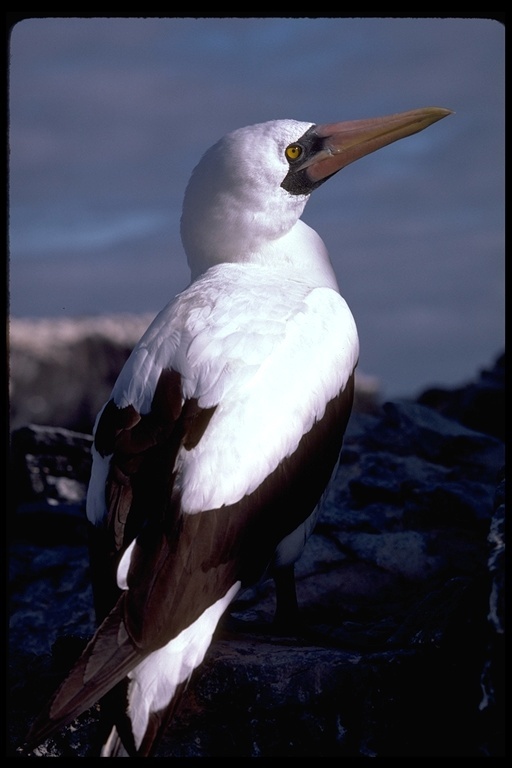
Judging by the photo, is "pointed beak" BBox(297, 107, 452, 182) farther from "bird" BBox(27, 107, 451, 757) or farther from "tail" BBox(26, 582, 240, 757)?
"tail" BBox(26, 582, 240, 757)

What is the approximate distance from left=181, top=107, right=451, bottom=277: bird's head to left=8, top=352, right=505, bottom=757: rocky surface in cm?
192

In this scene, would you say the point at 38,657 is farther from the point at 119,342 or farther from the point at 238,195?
the point at 119,342

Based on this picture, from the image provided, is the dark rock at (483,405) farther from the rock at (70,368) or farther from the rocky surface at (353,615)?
the rock at (70,368)

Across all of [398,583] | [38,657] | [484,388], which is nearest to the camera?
[38,657]

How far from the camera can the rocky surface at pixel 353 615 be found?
4023 mm

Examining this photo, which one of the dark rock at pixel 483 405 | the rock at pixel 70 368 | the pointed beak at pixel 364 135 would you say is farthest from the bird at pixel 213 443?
the rock at pixel 70 368

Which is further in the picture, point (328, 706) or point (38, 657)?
point (38, 657)

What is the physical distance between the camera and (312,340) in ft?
15.0

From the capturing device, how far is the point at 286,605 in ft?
16.3

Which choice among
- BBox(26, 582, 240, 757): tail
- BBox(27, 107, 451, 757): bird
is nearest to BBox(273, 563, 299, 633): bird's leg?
BBox(27, 107, 451, 757): bird

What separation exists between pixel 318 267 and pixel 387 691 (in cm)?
232

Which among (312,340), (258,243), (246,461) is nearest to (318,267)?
(258,243)

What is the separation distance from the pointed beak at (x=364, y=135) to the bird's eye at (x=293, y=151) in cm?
11

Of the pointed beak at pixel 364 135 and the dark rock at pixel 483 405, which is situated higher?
the pointed beak at pixel 364 135
